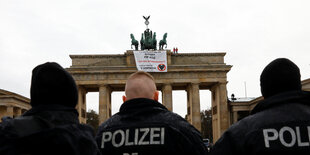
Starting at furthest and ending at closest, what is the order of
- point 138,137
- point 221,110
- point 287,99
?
point 221,110 < point 138,137 < point 287,99

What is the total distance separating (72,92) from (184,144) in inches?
54.5

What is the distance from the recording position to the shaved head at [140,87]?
4297 mm

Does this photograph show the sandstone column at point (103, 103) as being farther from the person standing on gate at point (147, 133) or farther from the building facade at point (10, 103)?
the person standing on gate at point (147, 133)

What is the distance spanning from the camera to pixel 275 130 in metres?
3.21

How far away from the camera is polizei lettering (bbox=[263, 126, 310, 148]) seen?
314 cm

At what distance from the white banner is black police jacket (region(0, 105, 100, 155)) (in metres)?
43.3

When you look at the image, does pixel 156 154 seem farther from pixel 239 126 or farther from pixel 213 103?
pixel 213 103

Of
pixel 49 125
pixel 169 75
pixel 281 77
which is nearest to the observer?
pixel 49 125

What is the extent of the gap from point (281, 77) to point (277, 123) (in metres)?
0.55

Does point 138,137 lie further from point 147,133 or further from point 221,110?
point 221,110

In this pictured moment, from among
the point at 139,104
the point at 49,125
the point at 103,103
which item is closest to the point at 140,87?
the point at 139,104

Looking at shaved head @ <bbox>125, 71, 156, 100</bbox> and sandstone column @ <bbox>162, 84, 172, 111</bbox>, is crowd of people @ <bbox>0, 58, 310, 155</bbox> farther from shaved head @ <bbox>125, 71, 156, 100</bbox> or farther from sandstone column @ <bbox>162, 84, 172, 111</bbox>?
sandstone column @ <bbox>162, 84, 172, 111</bbox>

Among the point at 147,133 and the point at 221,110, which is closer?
the point at 147,133

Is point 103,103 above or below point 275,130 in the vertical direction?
above
